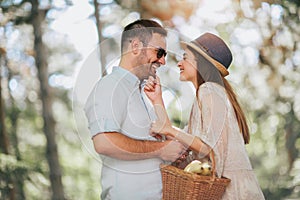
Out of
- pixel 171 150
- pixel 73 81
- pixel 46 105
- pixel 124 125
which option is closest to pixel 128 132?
pixel 124 125

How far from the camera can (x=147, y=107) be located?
198 centimetres

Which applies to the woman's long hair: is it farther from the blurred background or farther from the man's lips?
the blurred background

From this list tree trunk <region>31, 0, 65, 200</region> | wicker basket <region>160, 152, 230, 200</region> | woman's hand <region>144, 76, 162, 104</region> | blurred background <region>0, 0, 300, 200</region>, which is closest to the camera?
wicker basket <region>160, 152, 230, 200</region>

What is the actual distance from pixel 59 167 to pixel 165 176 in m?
0.87

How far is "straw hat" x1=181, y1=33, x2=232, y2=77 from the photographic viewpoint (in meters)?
2.04

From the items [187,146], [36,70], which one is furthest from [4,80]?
[187,146]

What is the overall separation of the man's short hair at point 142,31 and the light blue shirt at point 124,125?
0.40ft

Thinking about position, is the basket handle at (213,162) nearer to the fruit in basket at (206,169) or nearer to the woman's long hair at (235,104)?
the fruit in basket at (206,169)

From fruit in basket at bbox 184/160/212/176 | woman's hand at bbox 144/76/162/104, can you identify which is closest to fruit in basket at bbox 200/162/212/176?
fruit in basket at bbox 184/160/212/176

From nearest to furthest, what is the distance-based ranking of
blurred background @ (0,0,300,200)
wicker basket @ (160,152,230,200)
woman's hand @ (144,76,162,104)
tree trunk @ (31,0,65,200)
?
wicker basket @ (160,152,230,200)
woman's hand @ (144,76,162,104)
blurred background @ (0,0,300,200)
tree trunk @ (31,0,65,200)

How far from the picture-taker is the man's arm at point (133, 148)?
6.38 ft

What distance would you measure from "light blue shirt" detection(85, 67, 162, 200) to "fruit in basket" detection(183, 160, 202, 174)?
98 millimetres

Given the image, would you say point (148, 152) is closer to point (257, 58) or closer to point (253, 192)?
point (253, 192)

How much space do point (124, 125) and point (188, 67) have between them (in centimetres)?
30
